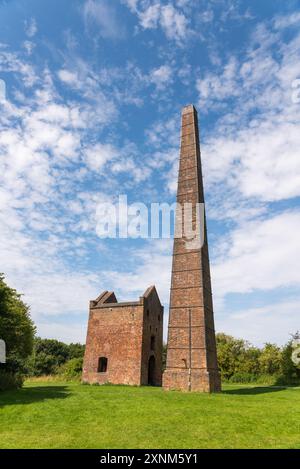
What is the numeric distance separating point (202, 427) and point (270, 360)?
35653 millimetres

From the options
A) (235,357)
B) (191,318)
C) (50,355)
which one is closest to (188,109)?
(191,318)

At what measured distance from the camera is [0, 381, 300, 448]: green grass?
23.6ft

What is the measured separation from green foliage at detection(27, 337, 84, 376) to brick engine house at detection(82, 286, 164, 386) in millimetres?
22090

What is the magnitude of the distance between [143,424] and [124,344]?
15.4m

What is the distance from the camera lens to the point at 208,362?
16859mm

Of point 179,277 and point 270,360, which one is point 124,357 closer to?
point 179,277

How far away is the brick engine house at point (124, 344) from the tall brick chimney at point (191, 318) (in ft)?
19.3

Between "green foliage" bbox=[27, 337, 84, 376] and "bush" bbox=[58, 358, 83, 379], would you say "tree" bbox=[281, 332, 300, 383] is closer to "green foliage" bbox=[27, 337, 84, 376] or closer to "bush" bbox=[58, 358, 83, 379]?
"bush" bbox=[58, 358, 83, 379]

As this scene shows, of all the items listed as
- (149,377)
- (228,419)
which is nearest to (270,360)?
(149,377)

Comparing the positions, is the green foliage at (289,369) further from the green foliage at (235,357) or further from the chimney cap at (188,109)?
the chimney cap at (188,109)

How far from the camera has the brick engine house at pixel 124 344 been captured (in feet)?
75.4

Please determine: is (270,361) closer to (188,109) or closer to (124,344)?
(124,344)

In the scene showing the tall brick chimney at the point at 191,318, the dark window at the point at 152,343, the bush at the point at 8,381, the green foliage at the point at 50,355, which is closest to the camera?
the bush at the point at 8,381

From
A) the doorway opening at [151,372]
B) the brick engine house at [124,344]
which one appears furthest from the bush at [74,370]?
the doorway opening at [151,372]
